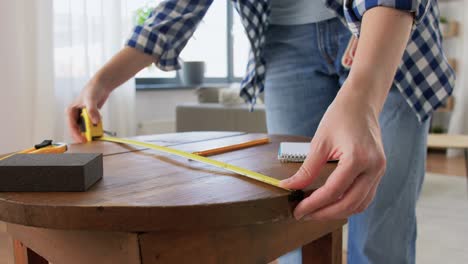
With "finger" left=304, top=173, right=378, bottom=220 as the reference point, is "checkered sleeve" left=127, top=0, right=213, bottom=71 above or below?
above

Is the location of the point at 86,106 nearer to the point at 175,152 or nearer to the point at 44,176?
the point at 175,152

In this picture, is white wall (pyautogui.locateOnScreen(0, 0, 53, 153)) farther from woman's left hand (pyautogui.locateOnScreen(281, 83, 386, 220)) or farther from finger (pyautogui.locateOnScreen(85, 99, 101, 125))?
woman's left hand (pyautogui.locateOnScreen(281, 83, 386, 220))

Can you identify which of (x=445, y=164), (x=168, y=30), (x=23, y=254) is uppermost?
(x=168, y=30)

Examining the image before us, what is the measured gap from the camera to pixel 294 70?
37.4 inches

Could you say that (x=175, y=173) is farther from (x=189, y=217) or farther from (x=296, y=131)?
(x=296, y=131)

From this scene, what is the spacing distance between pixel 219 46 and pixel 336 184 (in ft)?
13.3

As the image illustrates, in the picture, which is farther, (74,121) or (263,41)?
(263,41)

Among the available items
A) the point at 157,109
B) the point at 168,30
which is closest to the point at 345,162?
the point at 168,30

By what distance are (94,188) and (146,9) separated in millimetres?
3110

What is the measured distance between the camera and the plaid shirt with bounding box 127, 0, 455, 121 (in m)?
0.76

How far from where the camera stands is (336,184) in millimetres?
425

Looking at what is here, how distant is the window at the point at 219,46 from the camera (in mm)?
4087

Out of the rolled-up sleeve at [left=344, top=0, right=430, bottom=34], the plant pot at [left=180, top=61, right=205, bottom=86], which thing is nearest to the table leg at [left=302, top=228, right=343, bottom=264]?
the rolled-up sleeve at [left=344, top=0, right=430, bottom=34]

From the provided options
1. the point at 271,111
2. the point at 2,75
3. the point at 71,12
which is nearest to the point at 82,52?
the point at 71,12
